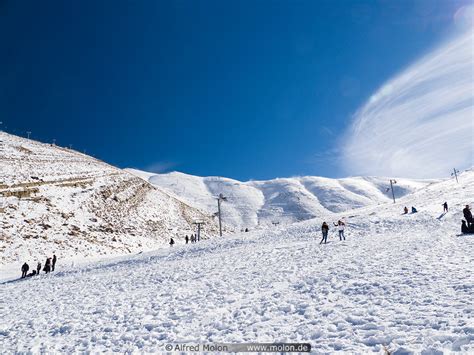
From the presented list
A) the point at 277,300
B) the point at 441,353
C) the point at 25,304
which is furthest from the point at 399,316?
the point at 25,304

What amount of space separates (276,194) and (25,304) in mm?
171799

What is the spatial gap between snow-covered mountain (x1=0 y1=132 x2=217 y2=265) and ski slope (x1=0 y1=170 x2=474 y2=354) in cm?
3052

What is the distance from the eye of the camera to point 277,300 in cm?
1138

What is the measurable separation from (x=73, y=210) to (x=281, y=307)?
5856cm

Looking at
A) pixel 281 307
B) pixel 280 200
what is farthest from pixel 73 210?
pixel 280 200

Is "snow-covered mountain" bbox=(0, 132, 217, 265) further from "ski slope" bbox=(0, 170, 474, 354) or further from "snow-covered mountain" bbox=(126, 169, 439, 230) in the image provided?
"snow-covered mountain" bbox=(126, 169, 439, 230)

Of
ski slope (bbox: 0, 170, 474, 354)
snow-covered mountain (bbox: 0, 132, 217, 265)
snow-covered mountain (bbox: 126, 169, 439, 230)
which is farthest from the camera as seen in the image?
snow-covered mountain (bbox: 126, 169, 439, 230)

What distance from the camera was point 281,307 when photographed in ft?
34.3

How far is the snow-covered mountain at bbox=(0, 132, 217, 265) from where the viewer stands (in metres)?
46.4

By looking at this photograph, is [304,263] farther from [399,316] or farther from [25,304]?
[25,304]

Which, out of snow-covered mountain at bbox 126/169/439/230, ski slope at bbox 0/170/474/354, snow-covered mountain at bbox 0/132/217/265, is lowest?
ski slope at bbox 0/170/474/354

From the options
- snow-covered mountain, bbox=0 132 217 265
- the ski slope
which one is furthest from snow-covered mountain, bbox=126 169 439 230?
the ski slope

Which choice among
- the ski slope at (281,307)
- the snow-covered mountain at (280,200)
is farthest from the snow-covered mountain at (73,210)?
the snow-covered mountain at (280,200)

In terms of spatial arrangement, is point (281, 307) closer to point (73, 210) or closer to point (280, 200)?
point (73, 210)
